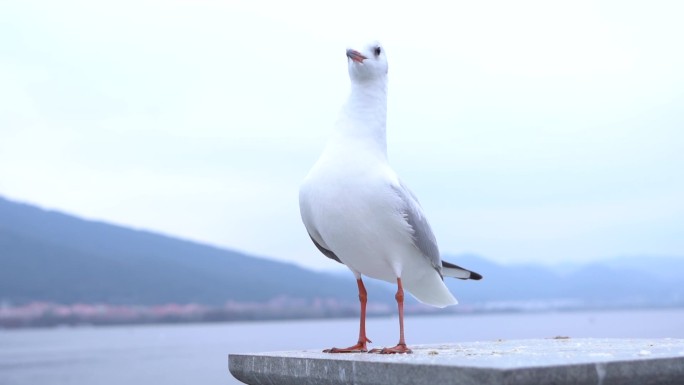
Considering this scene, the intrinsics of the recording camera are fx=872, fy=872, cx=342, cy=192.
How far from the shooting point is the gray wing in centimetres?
588

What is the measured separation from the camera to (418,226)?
5.95m

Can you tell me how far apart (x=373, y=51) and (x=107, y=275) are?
152m

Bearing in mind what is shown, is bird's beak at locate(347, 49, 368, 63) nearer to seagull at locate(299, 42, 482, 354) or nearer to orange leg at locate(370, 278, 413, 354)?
seagull at locate(299, 42, 482, 354)

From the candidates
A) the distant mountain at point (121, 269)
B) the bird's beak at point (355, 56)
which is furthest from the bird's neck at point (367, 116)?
the distant mountain at point (121, 269)

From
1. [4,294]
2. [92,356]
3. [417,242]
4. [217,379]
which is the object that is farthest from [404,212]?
[4,294]

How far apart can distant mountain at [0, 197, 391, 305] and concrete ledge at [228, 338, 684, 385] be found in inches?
5484

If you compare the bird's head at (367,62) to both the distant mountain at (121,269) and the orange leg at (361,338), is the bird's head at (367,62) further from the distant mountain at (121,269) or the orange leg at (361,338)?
the distant mountain at (121,269)

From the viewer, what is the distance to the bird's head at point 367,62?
605cm

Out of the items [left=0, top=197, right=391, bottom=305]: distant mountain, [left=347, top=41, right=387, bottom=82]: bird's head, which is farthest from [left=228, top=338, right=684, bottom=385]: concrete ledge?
[left=0, top=197, right=391, bottom=305]: distant mountain

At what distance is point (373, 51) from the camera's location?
240 inches

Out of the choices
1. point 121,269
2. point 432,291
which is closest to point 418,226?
point 432,291

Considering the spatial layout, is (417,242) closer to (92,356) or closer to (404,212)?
(404,212)

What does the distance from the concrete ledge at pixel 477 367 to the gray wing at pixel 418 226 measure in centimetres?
69

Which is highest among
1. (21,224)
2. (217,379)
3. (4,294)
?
(21,224)
